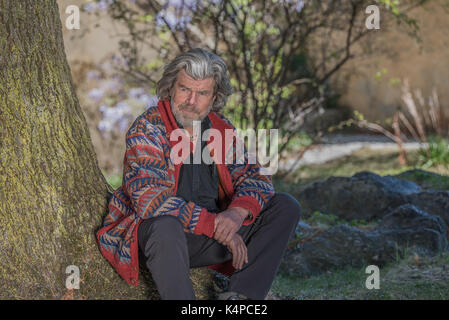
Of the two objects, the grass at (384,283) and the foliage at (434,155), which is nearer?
the grass at (384,283)

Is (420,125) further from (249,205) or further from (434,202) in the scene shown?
(249,205)

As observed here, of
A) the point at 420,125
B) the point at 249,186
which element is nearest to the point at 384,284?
the point at 249,186

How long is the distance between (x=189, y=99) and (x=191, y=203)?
0.61 metres

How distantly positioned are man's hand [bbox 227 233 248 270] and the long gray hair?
86 cm

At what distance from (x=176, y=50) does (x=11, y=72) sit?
428 centimetres

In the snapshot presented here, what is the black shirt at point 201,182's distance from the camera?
3.17 meters

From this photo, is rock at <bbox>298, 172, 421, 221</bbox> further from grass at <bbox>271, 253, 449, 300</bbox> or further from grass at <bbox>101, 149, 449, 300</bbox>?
grass at <bbox>271, 253, 449, 300</bbox>

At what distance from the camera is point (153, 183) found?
280 cm

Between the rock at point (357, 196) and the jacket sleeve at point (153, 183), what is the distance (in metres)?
3.03

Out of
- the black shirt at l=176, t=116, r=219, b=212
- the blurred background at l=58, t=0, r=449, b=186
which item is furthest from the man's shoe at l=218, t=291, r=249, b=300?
the blurred background at l=58, t=0, r=449, b=186

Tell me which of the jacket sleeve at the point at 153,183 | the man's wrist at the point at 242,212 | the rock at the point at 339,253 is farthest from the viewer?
the rock at the point at 339,253

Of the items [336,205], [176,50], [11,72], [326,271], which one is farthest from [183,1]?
[11,72]

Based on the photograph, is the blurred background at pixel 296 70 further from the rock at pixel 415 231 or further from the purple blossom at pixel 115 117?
the rock at pixel 415 231

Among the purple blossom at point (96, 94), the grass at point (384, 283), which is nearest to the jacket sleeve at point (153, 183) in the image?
the grass at point (384, 283)
